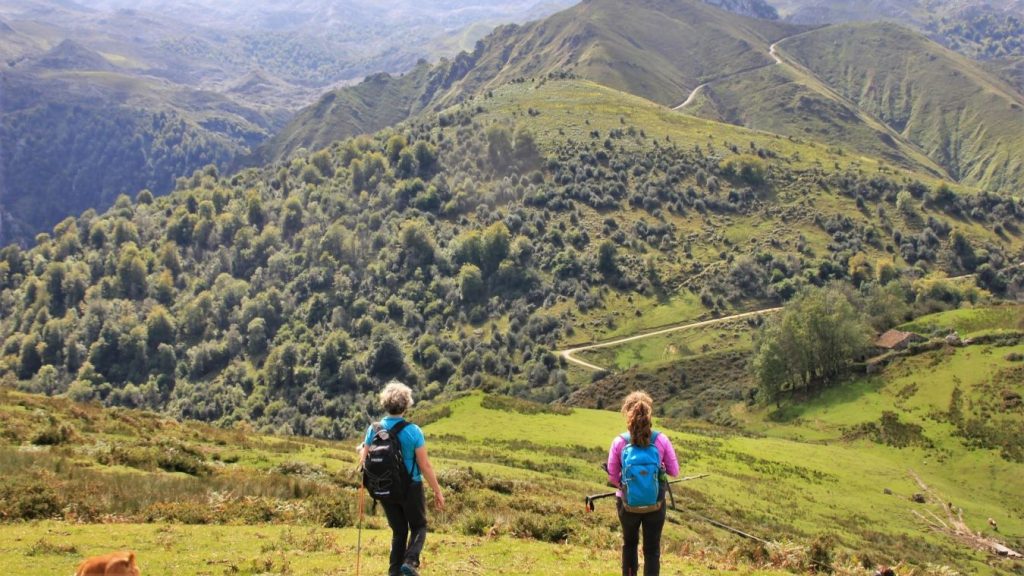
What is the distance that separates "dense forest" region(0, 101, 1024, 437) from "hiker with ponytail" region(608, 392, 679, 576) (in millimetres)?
88446

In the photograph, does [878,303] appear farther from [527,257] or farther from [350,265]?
[350,265]

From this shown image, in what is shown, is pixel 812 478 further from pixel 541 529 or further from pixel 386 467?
pixel 386 467

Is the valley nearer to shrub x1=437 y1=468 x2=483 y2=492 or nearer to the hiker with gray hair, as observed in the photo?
shrub x1=437 y1=468 x2=483 y2=492

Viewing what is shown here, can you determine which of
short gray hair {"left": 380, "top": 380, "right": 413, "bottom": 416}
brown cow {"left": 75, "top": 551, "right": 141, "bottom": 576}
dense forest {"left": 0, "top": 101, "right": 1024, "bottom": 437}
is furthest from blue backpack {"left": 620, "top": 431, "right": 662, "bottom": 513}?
dense forest {"left": 0, "top": 101, "right": 1024, "bottom": 437}

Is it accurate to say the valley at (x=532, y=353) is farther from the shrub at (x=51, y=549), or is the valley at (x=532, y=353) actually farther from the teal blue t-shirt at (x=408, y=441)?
the teal blue t-shirt at (x=408, y=441)

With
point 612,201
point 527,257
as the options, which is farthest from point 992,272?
point 527,257

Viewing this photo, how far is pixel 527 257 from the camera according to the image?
5389 inches

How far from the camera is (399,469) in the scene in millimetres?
11156

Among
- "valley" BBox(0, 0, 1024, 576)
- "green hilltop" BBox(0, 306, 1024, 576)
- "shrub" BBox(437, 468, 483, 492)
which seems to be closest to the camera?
"green hilltop" BBox(0, 306, 1024, 576)

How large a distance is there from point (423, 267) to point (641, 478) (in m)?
132

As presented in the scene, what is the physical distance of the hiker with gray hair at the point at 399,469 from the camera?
36.3 feet

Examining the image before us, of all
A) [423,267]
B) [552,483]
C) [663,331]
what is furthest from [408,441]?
[423,267]

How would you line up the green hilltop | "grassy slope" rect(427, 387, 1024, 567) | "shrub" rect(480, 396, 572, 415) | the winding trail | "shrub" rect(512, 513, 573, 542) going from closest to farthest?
1. the green hilltop
2. "shrub" rect(512, 513, 573, 542)
3. "grassy slope" rect(427, 387, 1024, 567)
4. "shrub" rect(480, 396, 572, 415)
5. the winding trail

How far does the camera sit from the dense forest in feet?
393
